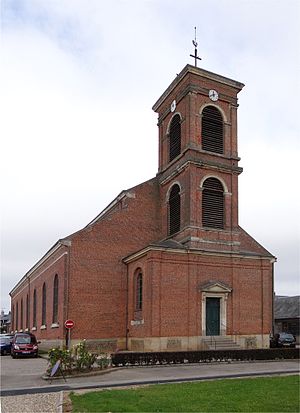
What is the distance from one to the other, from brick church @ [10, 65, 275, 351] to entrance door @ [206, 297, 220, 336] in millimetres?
57

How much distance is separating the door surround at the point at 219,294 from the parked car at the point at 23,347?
381 inches

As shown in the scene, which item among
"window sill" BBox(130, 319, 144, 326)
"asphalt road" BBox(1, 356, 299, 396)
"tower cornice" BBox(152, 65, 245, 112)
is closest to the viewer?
"asphalt road" BBox(1, 356, 299, 396)

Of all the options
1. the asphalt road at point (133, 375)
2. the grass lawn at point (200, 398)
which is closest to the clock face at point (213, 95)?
the asphalt road at point (133, 375)

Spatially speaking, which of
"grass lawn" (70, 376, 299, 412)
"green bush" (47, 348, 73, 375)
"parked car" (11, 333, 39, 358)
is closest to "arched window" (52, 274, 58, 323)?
"parked car" (11, 333, 39, 358)

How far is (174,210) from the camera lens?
32.4 metres

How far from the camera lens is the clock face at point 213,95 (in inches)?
1253

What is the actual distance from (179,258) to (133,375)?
37.7 feet

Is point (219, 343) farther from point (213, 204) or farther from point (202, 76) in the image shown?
point (202, 76)

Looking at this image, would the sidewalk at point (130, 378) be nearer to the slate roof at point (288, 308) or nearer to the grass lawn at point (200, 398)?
the grass lawn at point (200, 398)

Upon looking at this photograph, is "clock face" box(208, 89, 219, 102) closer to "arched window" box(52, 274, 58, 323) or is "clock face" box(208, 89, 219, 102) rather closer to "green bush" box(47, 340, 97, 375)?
"arched window" box(52, 274, 58, 323)

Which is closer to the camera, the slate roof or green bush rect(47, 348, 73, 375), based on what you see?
green bush rect(47, 348, 73, 375)

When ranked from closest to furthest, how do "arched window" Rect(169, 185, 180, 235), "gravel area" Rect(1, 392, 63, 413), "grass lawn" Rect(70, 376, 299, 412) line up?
"grass lawn" Rect(70, 376, 299, 412)
"gravel area" Rect(1, 392, 63, 413)
"arched window" Rect(169, 185, 180, 235)

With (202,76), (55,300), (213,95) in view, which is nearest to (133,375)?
(55,300)

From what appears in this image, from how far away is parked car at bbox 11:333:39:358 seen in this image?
93.3 ft
